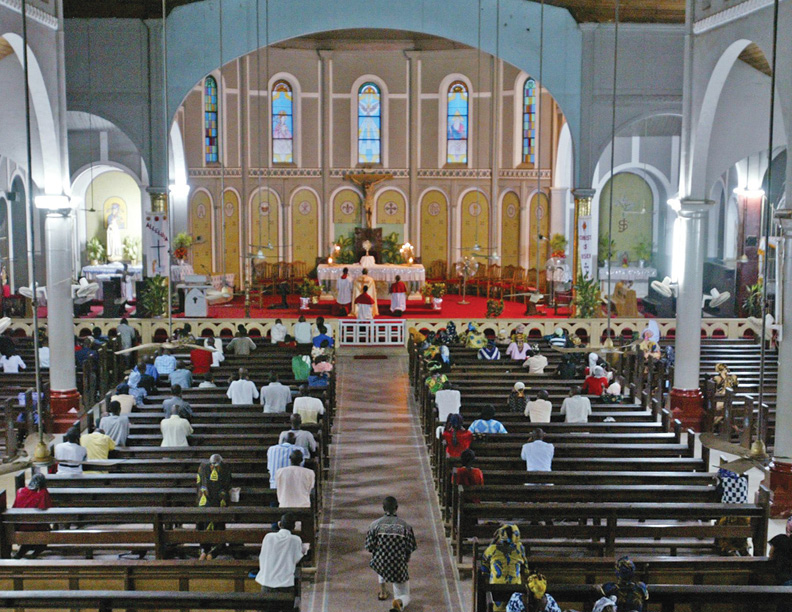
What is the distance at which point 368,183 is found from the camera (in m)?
33.8

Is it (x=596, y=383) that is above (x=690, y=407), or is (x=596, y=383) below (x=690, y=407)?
above

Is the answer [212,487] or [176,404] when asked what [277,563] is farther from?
[176,404]

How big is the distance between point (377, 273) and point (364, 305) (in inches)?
157

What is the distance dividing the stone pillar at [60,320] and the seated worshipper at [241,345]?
3752mm

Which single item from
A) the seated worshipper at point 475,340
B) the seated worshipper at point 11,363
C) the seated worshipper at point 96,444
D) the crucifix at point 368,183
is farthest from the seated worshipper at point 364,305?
the seated worshipper at point 96,444

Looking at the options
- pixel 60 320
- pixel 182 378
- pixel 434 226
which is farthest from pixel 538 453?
pixel 434 226

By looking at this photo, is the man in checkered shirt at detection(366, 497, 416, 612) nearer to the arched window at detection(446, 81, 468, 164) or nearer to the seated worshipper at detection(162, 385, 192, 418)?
the seated worshipper at detection(162, 385, 192, 418)

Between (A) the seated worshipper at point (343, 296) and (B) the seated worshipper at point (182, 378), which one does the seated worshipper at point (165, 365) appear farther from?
(A) the seated worshipper at point (343, 296)

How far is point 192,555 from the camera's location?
11094mm

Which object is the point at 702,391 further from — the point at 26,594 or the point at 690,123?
the point at 26,594

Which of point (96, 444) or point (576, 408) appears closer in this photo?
point (96, 444)

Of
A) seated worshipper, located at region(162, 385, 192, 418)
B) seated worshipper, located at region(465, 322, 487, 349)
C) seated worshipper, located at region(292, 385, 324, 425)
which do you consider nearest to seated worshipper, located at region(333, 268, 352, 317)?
seated worshipper, located at region(465, 322, 487, 349)

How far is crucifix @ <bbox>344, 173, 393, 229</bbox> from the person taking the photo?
1329 inches

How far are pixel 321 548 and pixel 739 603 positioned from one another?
16.9ft
